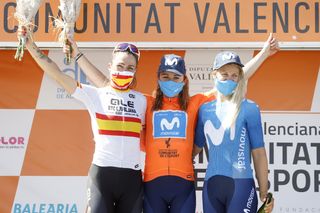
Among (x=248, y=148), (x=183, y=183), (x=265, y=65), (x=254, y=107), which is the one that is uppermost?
(x=265, y=65)

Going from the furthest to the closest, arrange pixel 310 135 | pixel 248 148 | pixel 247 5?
pixel 310 135, pixel 247 5, pixel 248 148

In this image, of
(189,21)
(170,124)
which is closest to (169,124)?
(170,124)

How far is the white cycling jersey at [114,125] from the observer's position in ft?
10.9

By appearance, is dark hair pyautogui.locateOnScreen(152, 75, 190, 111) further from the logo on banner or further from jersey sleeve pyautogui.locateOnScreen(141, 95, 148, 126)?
the logo on banner

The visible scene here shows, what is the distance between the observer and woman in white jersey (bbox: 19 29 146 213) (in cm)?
331

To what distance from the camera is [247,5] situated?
452 centimetres

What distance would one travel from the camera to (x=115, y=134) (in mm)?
3350

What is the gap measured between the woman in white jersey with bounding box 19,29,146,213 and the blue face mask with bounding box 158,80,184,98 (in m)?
0.18

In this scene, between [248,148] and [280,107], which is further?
[280,107]

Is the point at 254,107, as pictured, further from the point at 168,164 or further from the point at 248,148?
the point at 168,164

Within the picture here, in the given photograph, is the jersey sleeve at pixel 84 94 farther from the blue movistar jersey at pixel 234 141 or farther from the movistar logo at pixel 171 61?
the blue movistar jersey at pixel 234 141

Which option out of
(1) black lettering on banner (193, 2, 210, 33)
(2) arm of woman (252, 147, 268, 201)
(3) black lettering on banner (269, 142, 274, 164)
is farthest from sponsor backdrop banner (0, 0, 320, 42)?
(2) arm of woman (252, 147, 268, 201)

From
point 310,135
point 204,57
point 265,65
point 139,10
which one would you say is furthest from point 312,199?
point 139,10

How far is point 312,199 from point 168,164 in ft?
6.28
